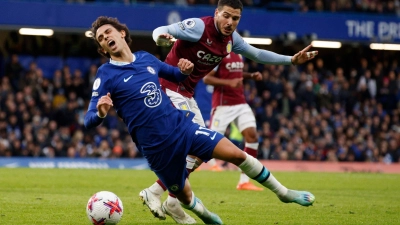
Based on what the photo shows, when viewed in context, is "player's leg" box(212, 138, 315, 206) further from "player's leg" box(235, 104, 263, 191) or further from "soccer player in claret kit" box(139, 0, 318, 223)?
"player's leg" box(235, 104, 263, 191)

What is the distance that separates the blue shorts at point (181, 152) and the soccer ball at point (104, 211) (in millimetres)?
552

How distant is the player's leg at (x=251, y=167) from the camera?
7.46 metres

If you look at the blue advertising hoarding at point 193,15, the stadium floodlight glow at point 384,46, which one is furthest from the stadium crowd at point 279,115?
the blue advertising hoarding at point 193,15

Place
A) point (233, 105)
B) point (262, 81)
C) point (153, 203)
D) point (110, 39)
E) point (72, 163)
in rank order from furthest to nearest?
point (262, 81) → point (72, 163) → point (233, 105) → point (153, 203) → point (110, 39)

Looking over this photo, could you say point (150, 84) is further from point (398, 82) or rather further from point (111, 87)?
point (398, 82)

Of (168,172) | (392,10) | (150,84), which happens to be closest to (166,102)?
(150,84)

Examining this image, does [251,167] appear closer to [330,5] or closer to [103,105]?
[103,105]

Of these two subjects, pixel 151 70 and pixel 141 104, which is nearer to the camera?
pixel 141 104

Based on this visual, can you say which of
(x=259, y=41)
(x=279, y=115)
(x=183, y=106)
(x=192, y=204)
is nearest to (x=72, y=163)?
(x=279, y=115)

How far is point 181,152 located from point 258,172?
0.87 metres

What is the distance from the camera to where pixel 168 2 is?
26094mm

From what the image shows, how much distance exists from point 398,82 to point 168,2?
918cm

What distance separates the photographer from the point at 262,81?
26109mm

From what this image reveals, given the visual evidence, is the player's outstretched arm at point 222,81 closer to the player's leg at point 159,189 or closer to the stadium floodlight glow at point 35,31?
the player's leg at point 159,189
